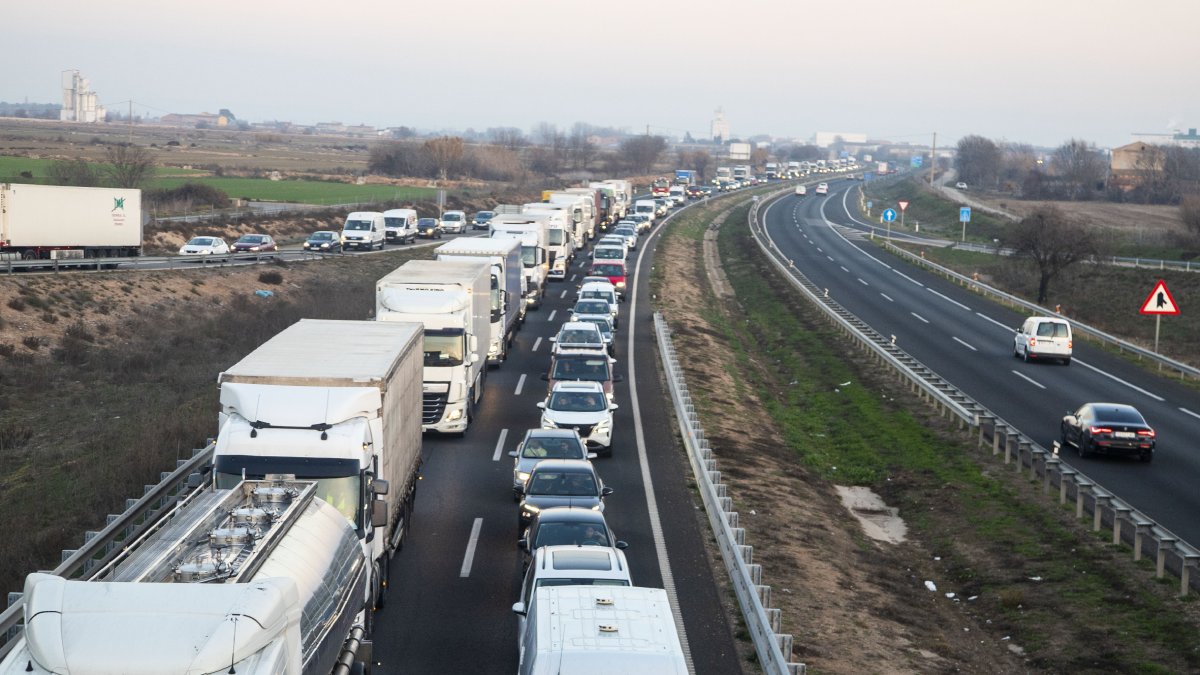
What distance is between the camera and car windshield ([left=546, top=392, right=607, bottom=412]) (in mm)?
26375

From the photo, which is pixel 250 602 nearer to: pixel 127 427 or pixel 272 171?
pixel 127 427

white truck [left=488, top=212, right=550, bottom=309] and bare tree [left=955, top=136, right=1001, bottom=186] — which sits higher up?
bare tree [left=955, top=136, right=1001, bottom=186]

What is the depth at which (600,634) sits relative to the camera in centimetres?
1133

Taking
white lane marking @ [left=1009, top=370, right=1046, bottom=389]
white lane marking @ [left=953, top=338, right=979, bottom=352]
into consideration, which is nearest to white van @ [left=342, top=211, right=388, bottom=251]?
white lane marking @ [left=953, top=338, right=979, bottom=352]

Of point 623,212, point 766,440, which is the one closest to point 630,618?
point 766,440

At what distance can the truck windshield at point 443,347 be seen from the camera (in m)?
27.2

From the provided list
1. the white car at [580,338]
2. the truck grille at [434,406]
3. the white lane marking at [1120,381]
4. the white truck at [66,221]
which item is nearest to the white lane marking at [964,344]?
the white lane marking at [1120,381]

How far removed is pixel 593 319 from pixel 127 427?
49.5 ft

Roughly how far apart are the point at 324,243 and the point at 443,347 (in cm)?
4450

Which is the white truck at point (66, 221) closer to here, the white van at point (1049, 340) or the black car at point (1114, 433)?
the white van at point (1049, 340)

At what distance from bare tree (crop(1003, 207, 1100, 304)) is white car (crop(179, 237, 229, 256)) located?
1607 inches

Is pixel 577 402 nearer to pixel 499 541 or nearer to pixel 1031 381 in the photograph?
pixel 499 541

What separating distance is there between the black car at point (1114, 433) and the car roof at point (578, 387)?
11451mm

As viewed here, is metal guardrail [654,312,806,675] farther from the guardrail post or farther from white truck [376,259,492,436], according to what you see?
the guardrail post
